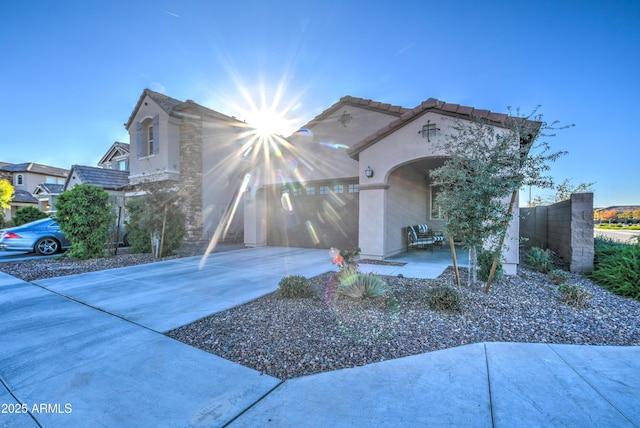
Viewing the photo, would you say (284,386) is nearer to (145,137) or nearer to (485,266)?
(485,266)

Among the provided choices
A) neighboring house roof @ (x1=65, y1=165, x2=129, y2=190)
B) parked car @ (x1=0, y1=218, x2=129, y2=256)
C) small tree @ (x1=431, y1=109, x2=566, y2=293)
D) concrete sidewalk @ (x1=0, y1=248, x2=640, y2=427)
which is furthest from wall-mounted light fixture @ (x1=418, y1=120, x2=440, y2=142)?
neighboring house roof @ (x1=65, y1=165, x2=129, y2=190)

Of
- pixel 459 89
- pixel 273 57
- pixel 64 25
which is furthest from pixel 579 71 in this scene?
pixel 64 25

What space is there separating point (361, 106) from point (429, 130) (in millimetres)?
4511

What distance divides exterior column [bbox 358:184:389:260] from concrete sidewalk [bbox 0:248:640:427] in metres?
5.29

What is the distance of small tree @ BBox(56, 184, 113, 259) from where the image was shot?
8484 mm

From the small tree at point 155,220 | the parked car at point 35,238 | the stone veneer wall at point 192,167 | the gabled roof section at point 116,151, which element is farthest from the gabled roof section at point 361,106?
the gabled roof section at point 116,151

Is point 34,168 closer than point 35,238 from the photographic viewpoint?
No

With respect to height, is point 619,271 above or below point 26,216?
below

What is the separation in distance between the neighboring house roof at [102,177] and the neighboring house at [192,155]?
100 centimetres

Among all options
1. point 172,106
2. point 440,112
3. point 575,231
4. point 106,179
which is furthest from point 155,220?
point 575,231

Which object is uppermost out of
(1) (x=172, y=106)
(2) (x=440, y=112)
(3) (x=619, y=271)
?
(1) (x=172, y=106)

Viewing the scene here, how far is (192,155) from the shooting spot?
13883 millimetres

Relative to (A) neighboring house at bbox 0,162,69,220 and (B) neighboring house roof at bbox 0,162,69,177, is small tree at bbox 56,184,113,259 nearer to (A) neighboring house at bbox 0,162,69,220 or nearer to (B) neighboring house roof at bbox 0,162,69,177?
(A) neighboring house at bbox 0,162,69,220

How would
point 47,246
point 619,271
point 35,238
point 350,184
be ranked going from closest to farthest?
point 619,271
point 35,238
point 47,246
point 350,184
